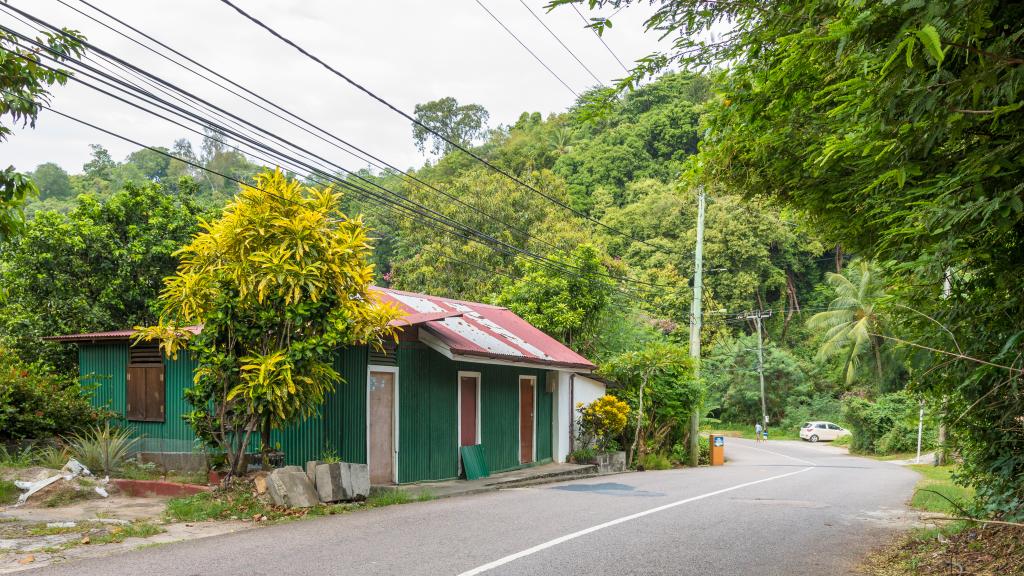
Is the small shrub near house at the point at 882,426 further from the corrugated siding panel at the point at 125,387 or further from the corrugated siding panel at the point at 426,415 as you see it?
the corrugated siding panel at the point at 125,387

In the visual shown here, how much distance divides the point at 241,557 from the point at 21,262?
45.3 ft

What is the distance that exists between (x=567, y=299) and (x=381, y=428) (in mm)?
13257

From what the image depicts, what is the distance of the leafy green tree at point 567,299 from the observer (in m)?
26.5

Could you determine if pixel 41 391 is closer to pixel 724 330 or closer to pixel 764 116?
pixel 764 116

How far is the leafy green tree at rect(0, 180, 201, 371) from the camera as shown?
17984 mm

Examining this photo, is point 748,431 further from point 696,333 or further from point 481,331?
point 481,331

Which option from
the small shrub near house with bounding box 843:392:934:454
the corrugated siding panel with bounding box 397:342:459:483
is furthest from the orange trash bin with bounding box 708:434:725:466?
the small shrub near house with bounding box 843:392:934:454

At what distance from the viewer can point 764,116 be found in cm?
693

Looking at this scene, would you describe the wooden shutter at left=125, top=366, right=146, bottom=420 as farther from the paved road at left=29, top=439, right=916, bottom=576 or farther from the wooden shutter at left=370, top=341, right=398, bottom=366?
the paved road at left=29, top=439, right=916, bottom=576

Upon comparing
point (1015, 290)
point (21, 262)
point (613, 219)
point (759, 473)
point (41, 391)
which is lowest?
point (759, 473)

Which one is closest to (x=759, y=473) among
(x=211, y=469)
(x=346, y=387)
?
(x=346, y=387)

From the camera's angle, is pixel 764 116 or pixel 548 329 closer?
pixel 764 116

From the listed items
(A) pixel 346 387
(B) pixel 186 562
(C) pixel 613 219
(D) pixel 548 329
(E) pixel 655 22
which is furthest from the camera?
(C) pixel 613 219

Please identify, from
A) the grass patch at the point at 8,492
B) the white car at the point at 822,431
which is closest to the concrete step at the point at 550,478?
the grass patch at the point at 8,492
